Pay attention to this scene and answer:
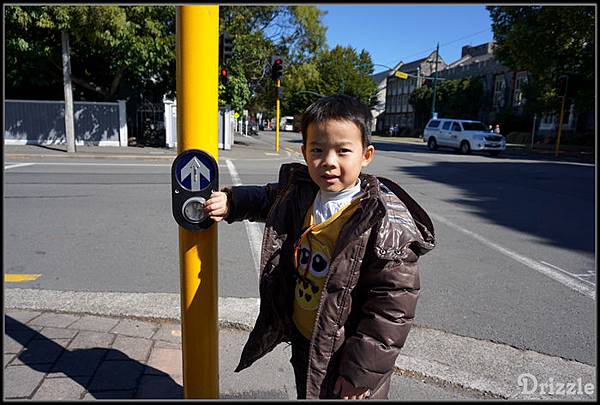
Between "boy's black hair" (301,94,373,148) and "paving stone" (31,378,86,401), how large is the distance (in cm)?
191

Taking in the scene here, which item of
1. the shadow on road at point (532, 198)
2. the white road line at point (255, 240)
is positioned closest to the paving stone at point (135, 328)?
the white road line at point (255, 240)

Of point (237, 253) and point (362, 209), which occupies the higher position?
point (362, 209)

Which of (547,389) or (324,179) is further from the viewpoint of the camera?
(547,389)

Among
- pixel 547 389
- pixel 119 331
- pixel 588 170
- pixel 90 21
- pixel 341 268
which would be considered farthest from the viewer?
pixel 588 170

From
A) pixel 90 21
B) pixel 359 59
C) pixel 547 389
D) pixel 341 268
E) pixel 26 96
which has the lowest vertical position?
pixel 547 389

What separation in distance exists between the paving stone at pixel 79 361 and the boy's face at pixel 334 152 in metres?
1.90

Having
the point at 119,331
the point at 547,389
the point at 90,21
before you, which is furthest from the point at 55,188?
the point at 547,389

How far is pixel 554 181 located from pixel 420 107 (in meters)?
43.8

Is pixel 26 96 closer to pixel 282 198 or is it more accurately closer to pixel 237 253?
pixel 237 253

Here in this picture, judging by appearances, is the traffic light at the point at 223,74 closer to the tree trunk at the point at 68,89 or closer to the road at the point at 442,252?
the tree trunk at the point at 68,89

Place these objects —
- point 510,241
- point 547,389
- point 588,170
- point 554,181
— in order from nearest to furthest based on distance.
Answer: point 547,389 < point 510,241 < point 554,181 < point 588,170

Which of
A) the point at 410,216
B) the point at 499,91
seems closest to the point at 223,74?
the point at 410,216

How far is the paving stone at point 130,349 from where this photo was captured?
8.67 ft

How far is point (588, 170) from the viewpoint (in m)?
14.6
